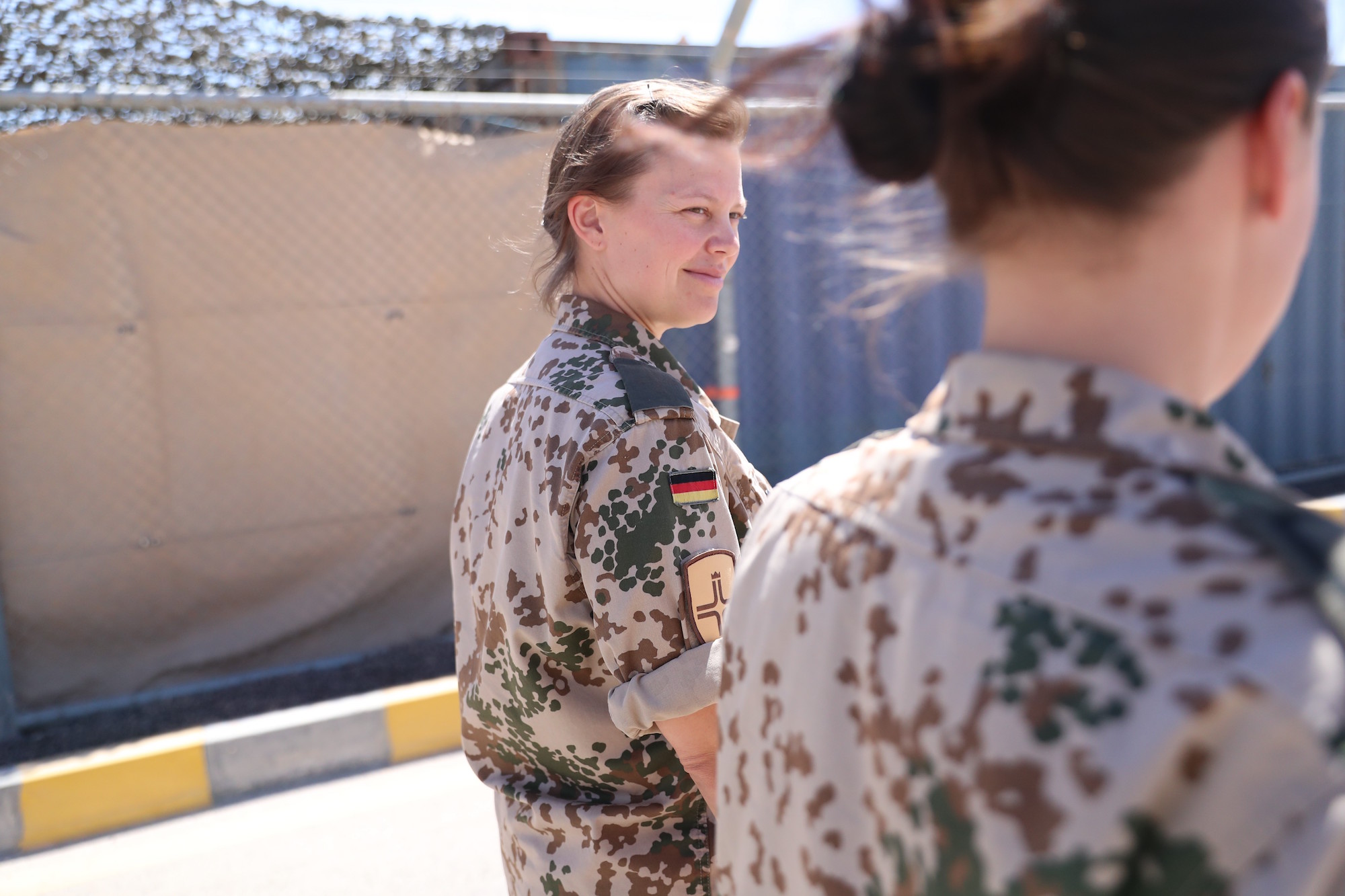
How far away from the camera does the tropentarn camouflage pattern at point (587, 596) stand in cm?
124

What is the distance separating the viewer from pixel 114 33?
396 centimetres

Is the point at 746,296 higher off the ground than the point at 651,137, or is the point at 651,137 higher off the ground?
the point at 651,137

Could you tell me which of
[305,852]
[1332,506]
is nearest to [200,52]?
[305,852]

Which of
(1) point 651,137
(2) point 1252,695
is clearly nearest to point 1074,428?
(2) point 1252,695

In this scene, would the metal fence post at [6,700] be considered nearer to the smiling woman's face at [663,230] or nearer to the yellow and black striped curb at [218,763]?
Result: the yellow and black striped curb at [218,763]

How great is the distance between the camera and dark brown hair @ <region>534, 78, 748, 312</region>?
4.84 feet

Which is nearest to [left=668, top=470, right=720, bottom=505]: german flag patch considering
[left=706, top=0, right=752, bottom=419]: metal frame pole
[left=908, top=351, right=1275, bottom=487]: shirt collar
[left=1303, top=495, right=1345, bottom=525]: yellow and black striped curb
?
[left=908, top=351, right=1275, bottom=487]: shirt collar

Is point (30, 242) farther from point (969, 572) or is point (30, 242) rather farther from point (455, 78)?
point (969, 572)

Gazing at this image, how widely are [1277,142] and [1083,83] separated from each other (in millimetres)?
129

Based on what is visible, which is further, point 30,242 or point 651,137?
point 30,242

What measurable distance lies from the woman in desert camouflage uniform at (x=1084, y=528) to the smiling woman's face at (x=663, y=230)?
808 mm

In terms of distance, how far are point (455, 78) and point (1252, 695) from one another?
464 cm

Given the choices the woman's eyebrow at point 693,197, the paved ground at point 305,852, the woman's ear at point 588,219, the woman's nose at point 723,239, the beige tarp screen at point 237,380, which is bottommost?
the paved ground at point 305,852

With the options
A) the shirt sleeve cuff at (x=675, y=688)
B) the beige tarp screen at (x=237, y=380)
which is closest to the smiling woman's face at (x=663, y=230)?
the shirt sleeve cuff at (x=675, y=688)
